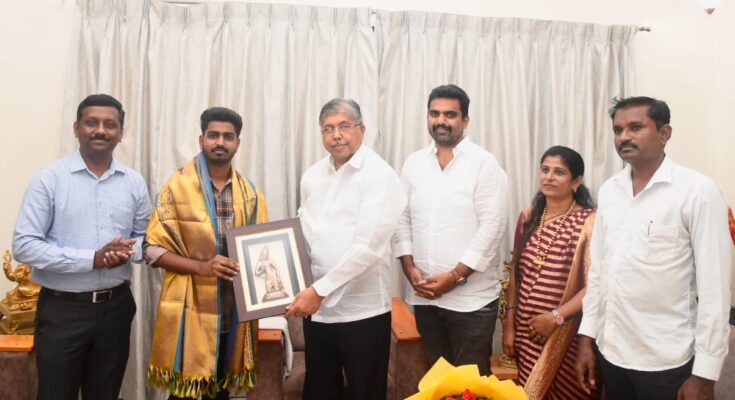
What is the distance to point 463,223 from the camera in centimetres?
241

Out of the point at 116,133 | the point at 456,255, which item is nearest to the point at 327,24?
the point at 116,133

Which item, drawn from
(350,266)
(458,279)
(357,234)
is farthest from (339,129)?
(458,279)

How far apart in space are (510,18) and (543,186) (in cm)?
161

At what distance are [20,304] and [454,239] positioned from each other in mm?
2378

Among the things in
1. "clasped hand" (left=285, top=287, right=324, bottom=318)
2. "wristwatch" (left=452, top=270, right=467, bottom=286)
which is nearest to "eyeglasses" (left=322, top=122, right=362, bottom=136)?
"clasped hand" (left=285, top=287, right=324, bottom=318)

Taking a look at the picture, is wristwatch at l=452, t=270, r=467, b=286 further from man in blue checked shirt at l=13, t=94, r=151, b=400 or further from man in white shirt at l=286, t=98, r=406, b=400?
man in blue checked shirt at l=13, t=94, r=151, b=400

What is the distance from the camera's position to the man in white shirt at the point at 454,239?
7.75ft

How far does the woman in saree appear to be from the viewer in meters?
2.26

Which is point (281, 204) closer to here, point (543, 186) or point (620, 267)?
point (543, 186)

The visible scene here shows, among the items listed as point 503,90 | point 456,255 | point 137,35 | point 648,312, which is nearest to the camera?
point 648,312

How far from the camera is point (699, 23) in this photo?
377 centimetres

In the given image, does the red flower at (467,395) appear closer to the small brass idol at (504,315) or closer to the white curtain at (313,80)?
the small brass idol at (504,315)

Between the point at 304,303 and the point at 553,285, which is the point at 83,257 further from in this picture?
the point at 553,285

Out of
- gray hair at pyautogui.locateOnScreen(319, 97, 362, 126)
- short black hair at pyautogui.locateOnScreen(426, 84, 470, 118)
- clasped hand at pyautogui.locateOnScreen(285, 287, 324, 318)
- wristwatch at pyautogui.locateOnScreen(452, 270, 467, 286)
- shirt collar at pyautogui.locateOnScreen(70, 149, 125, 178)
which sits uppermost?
short black hair at pyautogui.locateOnScreen(426, 84, 470, 118)
